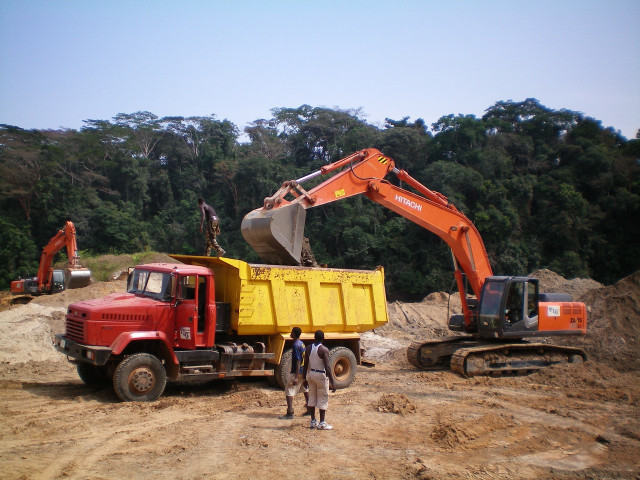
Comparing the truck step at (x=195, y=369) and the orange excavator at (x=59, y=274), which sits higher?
the orange excavator at (x=59, y=274)

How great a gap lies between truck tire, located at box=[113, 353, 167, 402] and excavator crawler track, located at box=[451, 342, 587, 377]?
22.3 feet

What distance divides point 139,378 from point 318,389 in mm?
3377

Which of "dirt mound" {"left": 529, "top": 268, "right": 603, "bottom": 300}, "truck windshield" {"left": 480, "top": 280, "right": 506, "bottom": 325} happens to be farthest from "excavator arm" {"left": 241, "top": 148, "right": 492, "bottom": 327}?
"dirt mound" {"left": 529, "top": 268, "right": 603, "bottom": 300}

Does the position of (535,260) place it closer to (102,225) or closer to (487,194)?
(487,194)

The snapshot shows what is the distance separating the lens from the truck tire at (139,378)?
31.1 ft

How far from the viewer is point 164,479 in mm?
6137

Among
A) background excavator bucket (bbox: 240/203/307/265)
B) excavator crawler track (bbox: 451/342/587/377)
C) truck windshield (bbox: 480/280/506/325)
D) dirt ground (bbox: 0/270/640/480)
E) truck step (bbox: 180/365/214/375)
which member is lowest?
dirt ground (bbox: 0/270/640/480)

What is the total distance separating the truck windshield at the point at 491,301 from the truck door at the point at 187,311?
717 centimetres

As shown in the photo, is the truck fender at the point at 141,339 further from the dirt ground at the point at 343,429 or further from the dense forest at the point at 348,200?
the dense forest at the point at 348,200

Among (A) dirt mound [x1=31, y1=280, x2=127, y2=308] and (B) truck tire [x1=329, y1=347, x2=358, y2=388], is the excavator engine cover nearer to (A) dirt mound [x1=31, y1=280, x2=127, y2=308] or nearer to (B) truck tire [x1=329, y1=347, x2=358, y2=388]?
(A) dirt mound [x1=31, y1=280, x2=127, y2=308]

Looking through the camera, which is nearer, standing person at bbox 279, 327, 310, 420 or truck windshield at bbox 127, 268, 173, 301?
standing person at bbox 279, 327, 310, 420

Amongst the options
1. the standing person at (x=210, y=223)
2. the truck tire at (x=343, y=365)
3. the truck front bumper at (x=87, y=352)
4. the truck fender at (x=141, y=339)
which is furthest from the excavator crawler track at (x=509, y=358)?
the truck front bumper at (x=87, y=352)

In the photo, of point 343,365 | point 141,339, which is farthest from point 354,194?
point 141,339

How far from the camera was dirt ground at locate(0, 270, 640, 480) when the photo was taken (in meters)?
6.61
